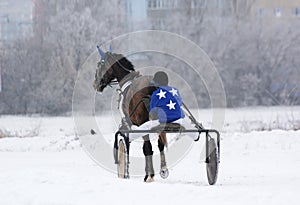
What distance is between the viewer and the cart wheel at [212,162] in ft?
30.3

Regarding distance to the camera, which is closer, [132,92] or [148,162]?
[148,162]

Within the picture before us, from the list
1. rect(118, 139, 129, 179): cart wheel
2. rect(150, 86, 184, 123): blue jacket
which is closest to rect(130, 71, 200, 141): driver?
rect(150, 86, 184, 123): blue jacket

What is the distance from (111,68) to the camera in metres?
10.7

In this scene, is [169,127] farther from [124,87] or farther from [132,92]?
[124,87]

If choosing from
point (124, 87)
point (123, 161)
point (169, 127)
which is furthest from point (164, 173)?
point (124, 87)

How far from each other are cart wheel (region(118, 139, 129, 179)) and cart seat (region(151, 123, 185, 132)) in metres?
0.57

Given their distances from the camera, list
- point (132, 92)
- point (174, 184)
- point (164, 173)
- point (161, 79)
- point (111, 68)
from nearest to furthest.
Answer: point (174, 184), point (161, 79), point (132, 92), point (164, 173), point (111, 68)

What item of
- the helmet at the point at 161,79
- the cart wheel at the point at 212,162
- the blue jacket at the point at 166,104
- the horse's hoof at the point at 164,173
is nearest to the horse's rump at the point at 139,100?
the helmet at the point at 161,79

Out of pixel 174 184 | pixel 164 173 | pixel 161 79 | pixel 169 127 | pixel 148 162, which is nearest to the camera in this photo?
pixel 174 184

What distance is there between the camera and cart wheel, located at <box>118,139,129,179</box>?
9.65 metres

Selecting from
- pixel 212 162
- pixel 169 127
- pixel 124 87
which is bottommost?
pixel 212 162

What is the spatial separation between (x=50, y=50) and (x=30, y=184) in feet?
134

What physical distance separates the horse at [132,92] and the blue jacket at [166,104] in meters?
0.41

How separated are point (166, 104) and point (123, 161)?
1.10m
